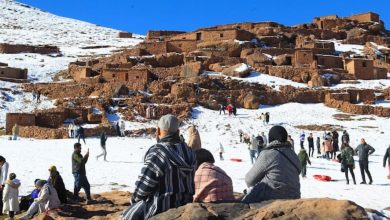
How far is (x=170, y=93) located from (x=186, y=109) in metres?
5.06

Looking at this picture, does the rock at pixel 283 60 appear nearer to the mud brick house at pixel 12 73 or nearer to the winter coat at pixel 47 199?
the mud brick house at pixel 12 73

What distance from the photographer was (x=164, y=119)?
5230 millimetres

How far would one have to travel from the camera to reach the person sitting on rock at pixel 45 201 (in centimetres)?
965

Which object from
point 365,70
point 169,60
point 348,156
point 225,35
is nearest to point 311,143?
point 348,156

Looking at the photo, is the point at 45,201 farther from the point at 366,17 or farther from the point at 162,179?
the point at 366,17

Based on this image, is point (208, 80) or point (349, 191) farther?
point (208, 80)

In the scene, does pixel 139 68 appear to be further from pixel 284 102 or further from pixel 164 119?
pixel 164 119

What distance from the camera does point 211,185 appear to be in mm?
5582

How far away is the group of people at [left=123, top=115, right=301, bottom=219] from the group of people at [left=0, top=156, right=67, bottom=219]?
4.84 metres

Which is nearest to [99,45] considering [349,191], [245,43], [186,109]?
[245,43]

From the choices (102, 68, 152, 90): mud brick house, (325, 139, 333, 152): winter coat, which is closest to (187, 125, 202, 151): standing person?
(325, 139, 333, 152): winter coat

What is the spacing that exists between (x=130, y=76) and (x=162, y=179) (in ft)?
121

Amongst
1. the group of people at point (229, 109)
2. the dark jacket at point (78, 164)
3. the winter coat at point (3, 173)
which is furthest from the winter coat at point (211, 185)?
the group of people at point (229, 109)

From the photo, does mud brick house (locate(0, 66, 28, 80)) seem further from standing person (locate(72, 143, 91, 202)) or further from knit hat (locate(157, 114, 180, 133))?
knit hat (locate(157, 114, 180, 133))
